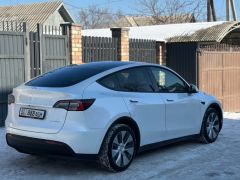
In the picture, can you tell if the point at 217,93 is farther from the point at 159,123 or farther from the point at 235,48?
the point at 159,123

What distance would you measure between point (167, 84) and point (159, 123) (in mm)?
802

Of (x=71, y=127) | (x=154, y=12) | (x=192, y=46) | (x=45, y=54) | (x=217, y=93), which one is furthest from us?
(x=154, y=12)

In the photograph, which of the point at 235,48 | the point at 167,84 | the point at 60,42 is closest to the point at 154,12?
the point at 235,48

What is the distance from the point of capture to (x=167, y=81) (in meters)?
8.24

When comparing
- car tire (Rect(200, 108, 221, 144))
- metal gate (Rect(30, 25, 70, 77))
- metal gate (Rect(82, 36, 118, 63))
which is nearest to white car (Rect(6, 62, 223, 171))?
car tire (Rect(200, 108, 221, 144))

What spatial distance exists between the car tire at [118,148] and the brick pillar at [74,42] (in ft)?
19.3

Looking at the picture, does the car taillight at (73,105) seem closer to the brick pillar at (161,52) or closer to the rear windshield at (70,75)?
the rear windshield at (70,75)

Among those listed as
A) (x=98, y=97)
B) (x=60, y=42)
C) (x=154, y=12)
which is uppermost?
(x=154, y=12)

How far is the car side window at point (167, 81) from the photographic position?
799 centimetres

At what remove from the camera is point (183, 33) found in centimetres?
1673

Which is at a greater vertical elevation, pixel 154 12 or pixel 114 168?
pixel 154 12

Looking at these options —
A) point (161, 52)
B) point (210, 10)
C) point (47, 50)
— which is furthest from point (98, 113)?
point (210, 10)

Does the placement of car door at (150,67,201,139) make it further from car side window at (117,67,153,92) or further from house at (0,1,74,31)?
house at (0,1,74,31)

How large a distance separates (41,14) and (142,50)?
30070 millimetres
